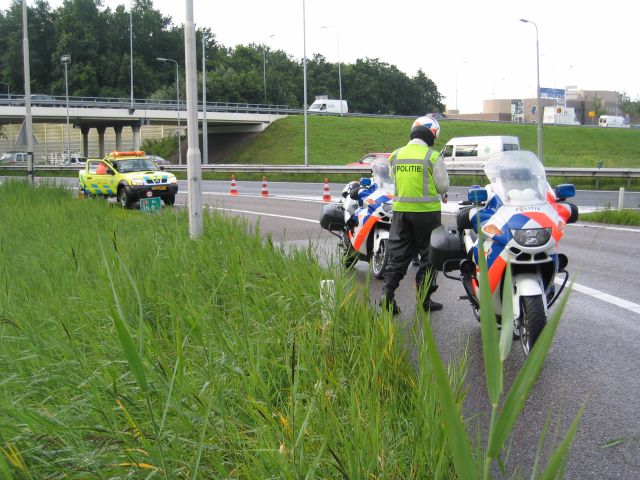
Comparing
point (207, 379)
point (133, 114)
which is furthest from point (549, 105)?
point (207, 379)

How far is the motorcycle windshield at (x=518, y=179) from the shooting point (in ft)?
21.1

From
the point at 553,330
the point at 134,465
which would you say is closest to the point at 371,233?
the point at 134,465

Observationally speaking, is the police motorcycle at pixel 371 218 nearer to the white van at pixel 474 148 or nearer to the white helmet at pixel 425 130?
the white helmet at pixel 425 130

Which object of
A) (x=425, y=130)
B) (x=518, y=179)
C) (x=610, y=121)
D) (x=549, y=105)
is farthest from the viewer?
(x=549, y=105)

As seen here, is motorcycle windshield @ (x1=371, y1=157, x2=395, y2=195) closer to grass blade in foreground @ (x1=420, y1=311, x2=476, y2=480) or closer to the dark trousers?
the dark trousers

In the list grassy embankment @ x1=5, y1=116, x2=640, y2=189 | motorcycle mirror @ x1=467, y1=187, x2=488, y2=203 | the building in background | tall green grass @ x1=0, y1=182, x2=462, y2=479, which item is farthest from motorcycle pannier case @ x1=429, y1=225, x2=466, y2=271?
the building in background

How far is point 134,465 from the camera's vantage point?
2.93 m

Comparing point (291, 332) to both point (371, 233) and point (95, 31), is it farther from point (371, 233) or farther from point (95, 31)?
point (95, 31)

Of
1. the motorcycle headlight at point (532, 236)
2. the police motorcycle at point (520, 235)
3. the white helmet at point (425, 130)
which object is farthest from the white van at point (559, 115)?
the motorcycle headlight at point (532, 236)

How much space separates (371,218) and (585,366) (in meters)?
4.31

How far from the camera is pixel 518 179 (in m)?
6.56

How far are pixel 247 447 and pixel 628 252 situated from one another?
34.4 ft

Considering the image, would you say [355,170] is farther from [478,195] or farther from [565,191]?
[478,195]

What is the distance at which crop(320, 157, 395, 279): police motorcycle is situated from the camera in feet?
32.7
